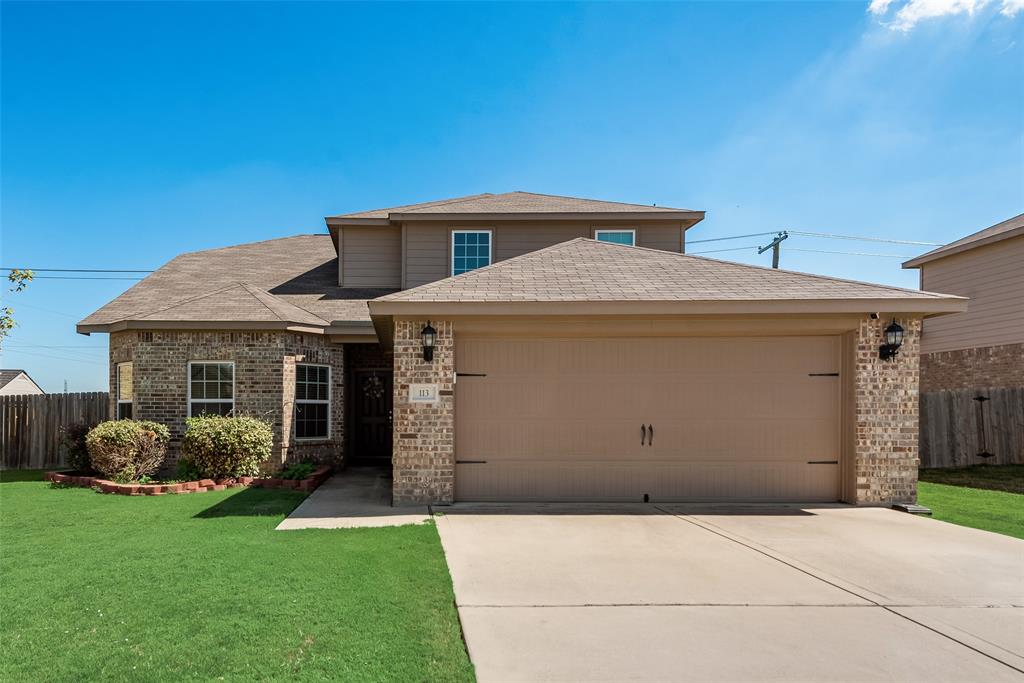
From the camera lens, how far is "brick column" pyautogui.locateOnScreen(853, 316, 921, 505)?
24.9ft

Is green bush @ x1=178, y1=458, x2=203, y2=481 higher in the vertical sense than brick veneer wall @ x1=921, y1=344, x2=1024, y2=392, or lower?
lower

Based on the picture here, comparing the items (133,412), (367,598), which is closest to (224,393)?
(133,412)

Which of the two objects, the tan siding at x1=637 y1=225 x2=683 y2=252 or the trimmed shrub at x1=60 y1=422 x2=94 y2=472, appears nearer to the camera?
the trimmed shrub at x1=60 y1=422 x2=94 y2=472

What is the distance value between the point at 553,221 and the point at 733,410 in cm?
698

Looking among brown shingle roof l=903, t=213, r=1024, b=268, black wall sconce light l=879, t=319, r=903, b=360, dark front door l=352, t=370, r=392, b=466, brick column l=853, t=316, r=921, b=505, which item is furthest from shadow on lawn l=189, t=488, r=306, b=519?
brown shingle roof l=903, t=213, r=1024, b=268

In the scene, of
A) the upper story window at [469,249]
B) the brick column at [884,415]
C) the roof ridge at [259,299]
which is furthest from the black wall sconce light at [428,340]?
the upper story window at [469,249]

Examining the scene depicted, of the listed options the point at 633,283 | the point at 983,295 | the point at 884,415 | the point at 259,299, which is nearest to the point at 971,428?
the point at 983,295

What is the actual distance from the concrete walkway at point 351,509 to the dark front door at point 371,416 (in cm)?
262

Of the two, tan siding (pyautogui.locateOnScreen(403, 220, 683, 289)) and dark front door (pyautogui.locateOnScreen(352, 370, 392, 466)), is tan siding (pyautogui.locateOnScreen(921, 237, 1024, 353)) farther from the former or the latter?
dark front door (pyautogui.locateOnScreen(352, 370, 392, 466))

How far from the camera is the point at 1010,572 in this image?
500cm

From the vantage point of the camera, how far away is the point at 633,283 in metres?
7.83

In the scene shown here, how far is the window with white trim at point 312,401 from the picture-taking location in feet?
35.0

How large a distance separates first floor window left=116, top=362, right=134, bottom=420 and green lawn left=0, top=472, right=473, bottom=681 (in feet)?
13.8

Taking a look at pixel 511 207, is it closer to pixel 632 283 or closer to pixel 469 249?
pixel 469 249
